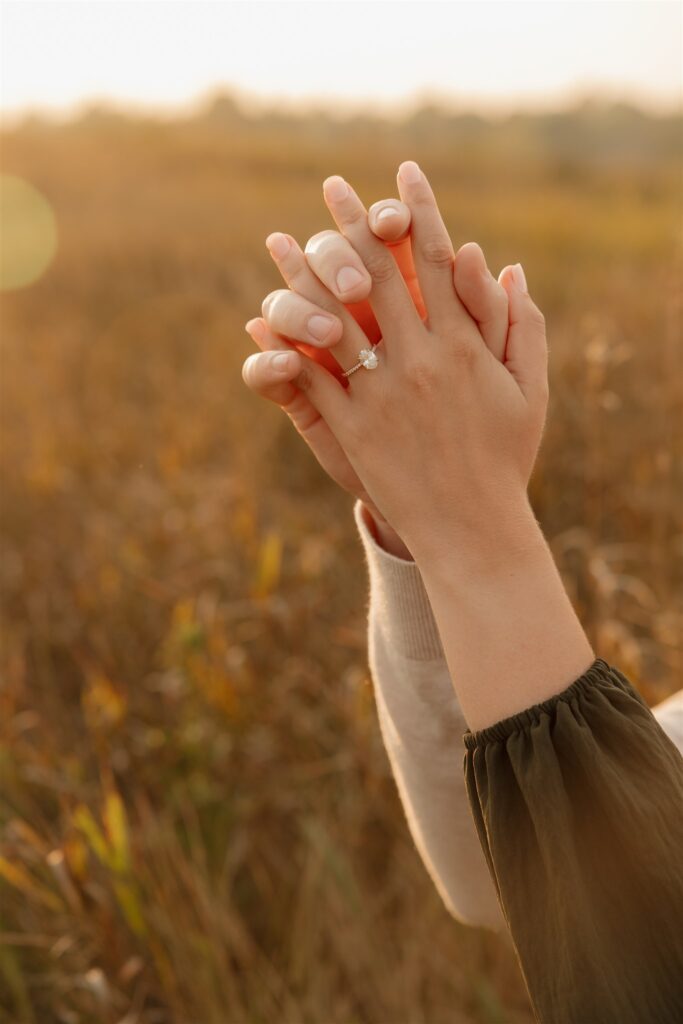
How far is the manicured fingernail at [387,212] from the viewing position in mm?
718

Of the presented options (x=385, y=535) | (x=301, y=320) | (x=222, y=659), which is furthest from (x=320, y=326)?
(x=222, y=659)

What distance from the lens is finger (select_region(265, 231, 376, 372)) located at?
76cm

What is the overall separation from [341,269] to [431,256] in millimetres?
80

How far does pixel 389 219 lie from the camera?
0.72m

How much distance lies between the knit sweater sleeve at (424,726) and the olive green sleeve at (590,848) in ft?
0.63

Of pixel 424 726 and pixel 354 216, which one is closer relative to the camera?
pixel 354 216

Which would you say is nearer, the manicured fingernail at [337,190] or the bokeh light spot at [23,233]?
the manicured fingernail at [337,190]

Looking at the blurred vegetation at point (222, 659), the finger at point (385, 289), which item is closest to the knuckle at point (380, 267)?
the finger at point (385, 289)

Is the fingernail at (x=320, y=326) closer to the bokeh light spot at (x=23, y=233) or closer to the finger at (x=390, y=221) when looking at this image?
the finger at (x=390, y=221)

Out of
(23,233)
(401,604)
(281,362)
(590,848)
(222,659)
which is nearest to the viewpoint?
(590,848)

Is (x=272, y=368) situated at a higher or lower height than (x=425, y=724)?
higher

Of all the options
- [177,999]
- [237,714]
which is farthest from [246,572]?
[177,999]

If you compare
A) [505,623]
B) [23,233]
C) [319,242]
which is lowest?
[505,623]

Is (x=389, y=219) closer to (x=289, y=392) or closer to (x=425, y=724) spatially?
(x=289, y=392)
